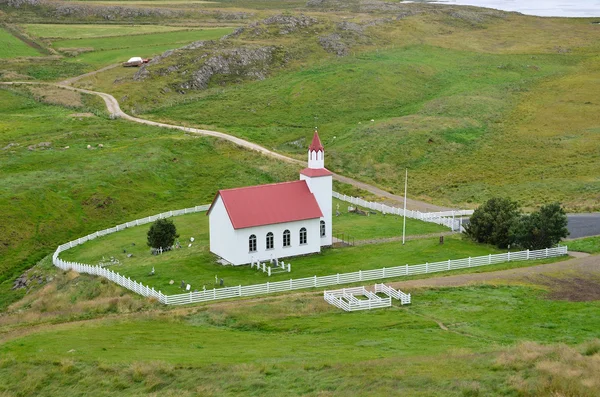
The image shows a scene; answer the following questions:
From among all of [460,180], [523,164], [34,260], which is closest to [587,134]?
[523,164]

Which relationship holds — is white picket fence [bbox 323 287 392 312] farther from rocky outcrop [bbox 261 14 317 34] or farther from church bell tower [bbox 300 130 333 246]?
rocky outcrop [bbox 261 14 317 34]

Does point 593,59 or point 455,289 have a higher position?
point 593,59

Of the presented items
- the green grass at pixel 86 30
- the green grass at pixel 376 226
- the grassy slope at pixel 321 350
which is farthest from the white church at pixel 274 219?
the green grass at pixel 86 30

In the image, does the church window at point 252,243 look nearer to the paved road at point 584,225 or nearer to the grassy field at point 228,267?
the grassy field at point 228,267

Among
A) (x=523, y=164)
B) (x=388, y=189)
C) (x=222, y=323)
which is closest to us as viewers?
(x=222, y=323)

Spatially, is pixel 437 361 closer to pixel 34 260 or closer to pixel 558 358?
Answer: pixel 558 358

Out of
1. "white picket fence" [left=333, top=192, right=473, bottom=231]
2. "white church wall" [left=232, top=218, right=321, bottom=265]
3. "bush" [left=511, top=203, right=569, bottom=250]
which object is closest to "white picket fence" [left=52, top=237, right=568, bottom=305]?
"bush" [left=511, top=203, right=569, bottom=250]

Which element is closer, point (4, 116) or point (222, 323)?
point (222, 323)
